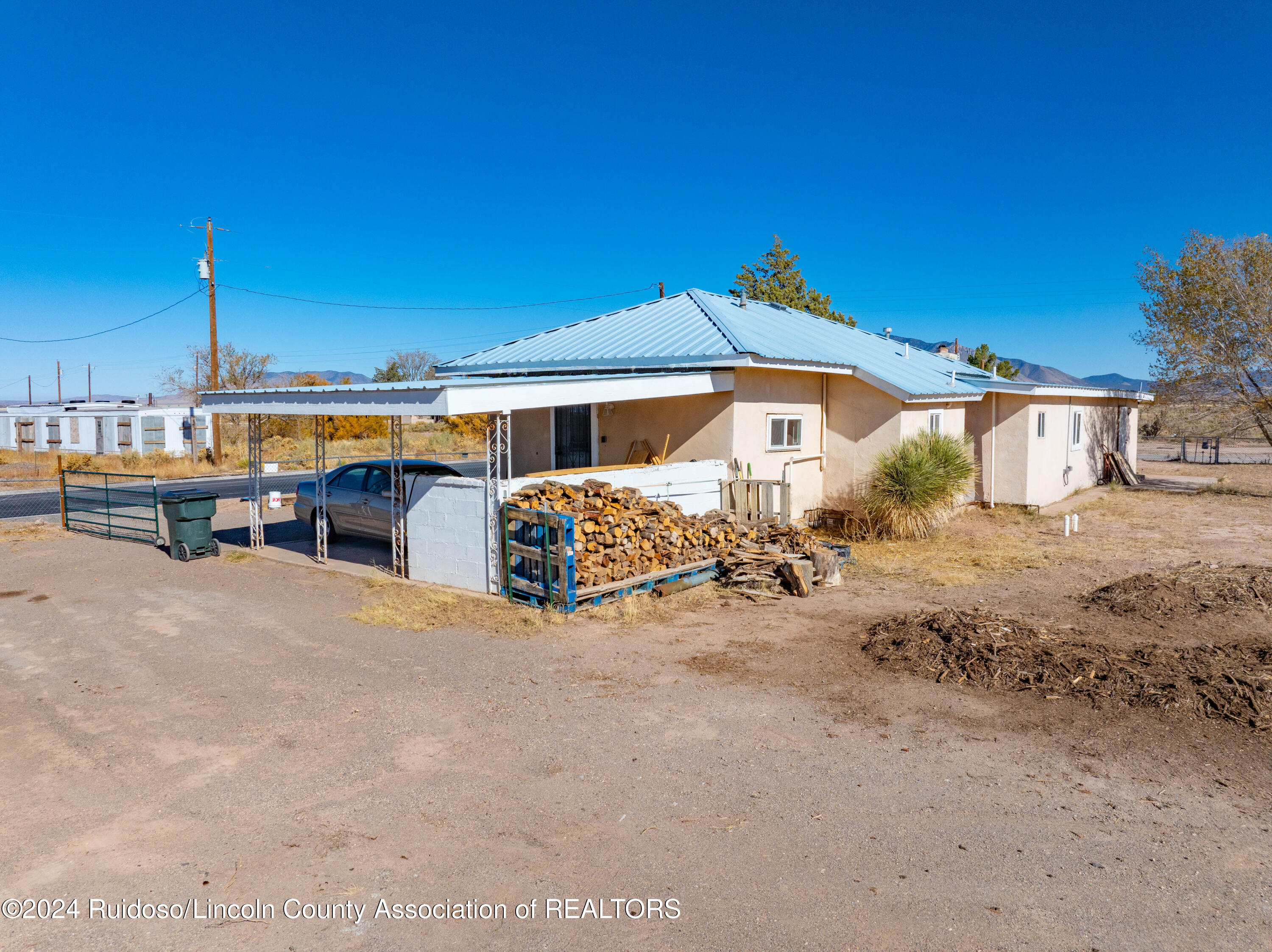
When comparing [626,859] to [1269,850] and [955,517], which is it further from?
[955,517]

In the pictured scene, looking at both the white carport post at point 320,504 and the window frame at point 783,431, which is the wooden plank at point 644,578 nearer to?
the window frame at point 783,431

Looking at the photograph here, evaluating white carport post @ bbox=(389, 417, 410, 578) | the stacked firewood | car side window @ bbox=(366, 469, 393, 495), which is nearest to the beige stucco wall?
the stacked firewood

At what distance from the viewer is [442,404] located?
8.87 m

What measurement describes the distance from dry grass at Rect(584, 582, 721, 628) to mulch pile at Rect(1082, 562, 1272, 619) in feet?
15.1

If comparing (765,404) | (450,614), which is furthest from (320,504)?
(765,404)

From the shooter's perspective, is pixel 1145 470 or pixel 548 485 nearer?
pixel 548 485

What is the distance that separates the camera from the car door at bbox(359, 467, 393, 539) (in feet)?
41.3

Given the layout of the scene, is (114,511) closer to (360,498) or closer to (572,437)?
(360,498)

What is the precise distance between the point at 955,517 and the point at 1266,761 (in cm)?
1180

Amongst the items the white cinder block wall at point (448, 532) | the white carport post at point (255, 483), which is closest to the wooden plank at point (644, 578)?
the white cinder block wall at point (448, 532)

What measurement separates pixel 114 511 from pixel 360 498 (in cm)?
1023

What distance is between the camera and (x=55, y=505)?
20.2 m

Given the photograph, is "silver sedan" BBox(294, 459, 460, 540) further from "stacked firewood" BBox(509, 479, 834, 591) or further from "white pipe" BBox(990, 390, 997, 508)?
"white pipe" BBox(990, 390, 997, 508)

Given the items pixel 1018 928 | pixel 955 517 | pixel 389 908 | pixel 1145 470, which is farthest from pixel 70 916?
pixel 1145 470
